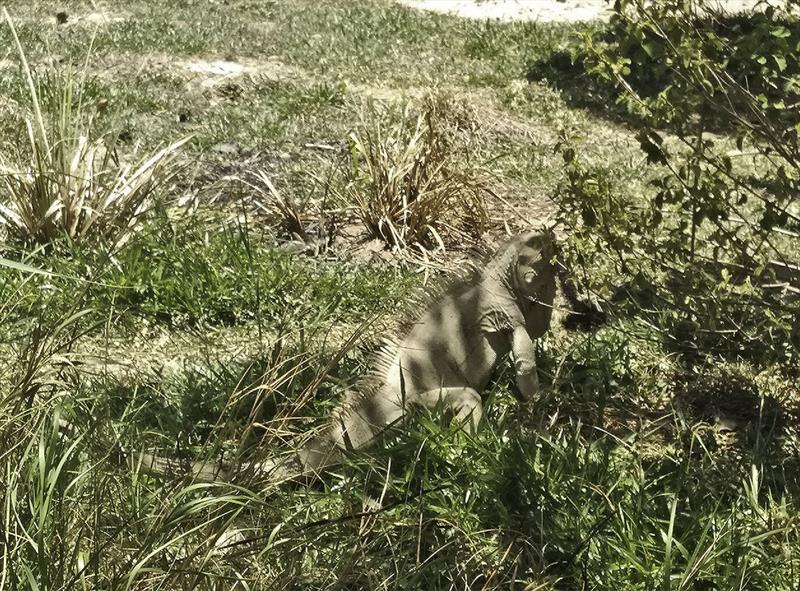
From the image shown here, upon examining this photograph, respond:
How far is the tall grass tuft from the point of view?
588 centimetres

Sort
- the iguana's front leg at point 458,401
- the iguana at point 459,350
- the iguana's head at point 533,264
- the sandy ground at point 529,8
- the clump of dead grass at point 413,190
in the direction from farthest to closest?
the sandy ground at point 529,8 < the clump of dead grass at point 413,190 < the iguana's head at point 533,264 < the iguana's front leg at point 458,401 < the iguana at point 459,350

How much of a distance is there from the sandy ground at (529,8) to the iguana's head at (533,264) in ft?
23.4

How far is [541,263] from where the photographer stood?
16.0 feet

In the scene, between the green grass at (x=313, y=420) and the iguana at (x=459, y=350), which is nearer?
the green grass at (x=313, y=420)

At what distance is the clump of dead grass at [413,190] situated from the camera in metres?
6.42

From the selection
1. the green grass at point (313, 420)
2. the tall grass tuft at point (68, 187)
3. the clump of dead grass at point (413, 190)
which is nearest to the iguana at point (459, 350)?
the green grass at point (313, 420)

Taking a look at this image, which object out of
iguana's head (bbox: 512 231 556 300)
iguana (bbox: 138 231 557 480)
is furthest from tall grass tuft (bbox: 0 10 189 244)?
iguana's head (bbox: 512 231 556 300)

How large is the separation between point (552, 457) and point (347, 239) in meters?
2.87

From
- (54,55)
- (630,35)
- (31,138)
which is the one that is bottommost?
(54,55)

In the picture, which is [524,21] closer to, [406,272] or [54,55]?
[54,55]

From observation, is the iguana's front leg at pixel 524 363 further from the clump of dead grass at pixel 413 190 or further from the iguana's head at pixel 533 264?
the clump of dead grass at pixel 413 190

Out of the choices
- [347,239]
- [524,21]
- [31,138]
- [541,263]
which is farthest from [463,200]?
[524,21]

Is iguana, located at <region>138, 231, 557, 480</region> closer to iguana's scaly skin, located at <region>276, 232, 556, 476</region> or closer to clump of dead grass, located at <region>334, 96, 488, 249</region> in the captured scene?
iguana's scaly skin, located at <region>276, 232, 556, 476</region>

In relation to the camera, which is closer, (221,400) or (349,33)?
(221,400)
